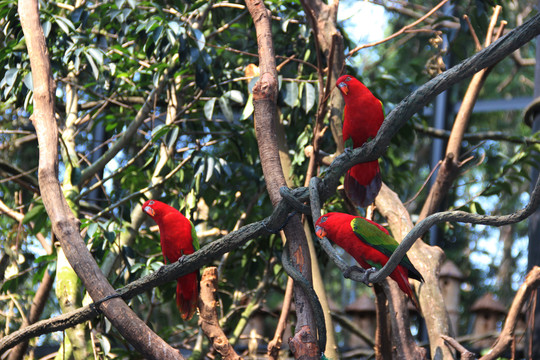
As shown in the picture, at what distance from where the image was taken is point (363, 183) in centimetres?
320

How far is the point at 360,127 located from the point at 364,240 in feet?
2.15

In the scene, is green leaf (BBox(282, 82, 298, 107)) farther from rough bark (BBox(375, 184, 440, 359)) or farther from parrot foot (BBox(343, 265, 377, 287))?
parrot foot (BBox(343, 265, 377, 287))

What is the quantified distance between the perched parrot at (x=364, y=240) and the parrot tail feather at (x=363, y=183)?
0.32 metres

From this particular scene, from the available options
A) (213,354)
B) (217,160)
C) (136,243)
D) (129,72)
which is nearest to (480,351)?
(213,354)

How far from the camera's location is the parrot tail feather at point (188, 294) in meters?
3.59

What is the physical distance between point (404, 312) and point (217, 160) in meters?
1.48

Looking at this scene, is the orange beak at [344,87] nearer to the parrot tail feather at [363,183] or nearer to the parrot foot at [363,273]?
the parrot tail feather at [363,183]

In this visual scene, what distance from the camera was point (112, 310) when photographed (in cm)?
283

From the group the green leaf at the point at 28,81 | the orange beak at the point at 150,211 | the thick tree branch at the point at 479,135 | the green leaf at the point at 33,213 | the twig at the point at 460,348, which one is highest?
the thick tree branch at the point at 479,135

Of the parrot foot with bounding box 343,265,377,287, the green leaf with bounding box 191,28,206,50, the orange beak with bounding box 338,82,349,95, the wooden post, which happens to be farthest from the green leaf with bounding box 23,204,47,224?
the wooden post

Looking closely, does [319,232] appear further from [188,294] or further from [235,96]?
[235,96]

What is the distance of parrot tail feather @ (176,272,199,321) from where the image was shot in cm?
359

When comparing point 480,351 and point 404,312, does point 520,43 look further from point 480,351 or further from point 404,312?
point 480,351

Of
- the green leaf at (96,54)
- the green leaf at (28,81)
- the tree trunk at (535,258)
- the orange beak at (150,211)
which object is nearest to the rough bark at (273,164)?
the orange beak at (150,211)
